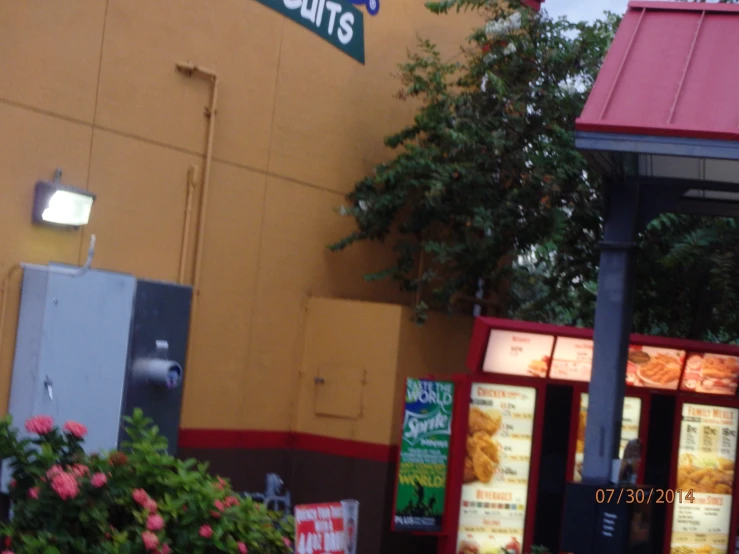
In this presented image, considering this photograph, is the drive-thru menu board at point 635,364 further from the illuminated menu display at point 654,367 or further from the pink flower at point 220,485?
the pink flower at point 220,485

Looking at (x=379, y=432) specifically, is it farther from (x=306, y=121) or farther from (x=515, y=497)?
(x=306, y=121)

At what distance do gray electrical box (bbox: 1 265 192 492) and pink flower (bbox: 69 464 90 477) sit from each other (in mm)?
2604

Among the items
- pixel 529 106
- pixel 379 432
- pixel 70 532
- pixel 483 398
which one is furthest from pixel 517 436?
pixel 70 532

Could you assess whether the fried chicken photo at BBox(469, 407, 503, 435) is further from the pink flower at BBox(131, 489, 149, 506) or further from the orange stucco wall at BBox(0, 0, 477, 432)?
the pink flower at BBox(131, 489, 149, 506)

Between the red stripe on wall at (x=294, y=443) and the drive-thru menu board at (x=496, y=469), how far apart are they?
2.74 feet

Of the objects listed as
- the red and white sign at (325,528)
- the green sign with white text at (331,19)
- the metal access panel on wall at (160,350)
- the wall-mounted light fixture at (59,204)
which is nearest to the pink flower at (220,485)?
the red and white sign at (325,528)

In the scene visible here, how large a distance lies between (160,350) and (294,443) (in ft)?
9.10

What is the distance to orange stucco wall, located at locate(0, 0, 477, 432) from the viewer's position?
25.4ft

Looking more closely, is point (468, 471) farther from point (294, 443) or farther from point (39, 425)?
point (39, 425)

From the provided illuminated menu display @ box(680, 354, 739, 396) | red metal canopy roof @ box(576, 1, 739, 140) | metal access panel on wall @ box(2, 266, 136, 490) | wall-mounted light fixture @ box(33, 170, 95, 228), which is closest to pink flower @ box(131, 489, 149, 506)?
metal access panel on wall @ box(2, 266, 136, 490)

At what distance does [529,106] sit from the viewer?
425 inches

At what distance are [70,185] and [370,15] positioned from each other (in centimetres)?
424

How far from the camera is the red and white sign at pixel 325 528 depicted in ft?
20.9

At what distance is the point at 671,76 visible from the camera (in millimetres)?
7066
